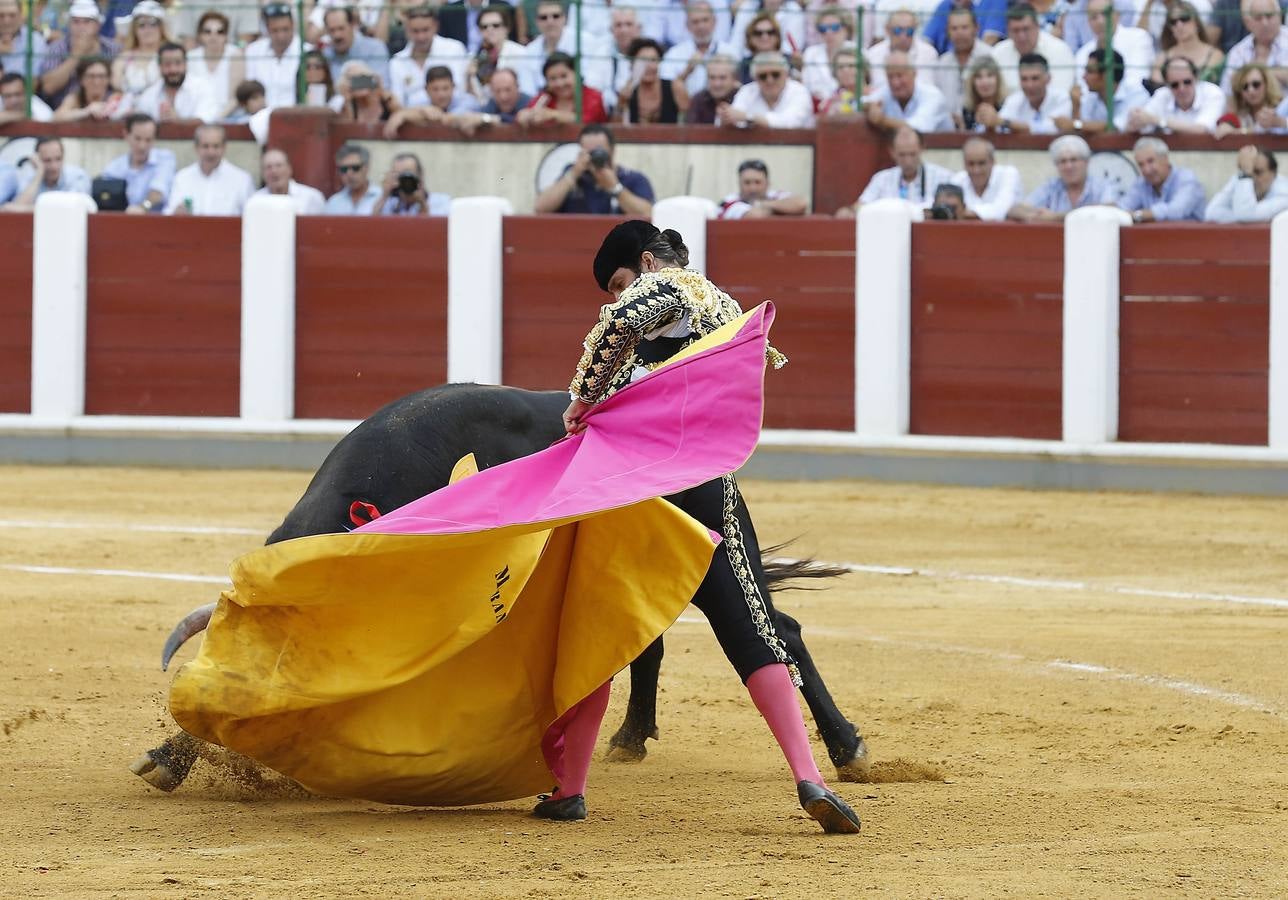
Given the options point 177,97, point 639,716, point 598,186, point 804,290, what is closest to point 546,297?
point 598,186

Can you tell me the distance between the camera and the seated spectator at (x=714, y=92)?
10.3m

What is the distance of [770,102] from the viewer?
1039cm

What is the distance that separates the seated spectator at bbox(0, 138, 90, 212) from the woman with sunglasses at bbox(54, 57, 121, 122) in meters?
0.43

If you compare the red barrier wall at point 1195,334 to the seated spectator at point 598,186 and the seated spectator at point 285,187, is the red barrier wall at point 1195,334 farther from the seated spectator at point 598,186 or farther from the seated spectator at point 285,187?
the seated spectator at point 285,187

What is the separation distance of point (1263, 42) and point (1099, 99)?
0.78m

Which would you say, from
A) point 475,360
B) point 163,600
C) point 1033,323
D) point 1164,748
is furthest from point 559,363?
point 1164,748

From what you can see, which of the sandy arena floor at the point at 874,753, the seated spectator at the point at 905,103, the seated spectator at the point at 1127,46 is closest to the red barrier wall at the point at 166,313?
the sandy arena floor at the point at 874,753

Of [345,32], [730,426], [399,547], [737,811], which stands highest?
[345,32]

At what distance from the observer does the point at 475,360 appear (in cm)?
977

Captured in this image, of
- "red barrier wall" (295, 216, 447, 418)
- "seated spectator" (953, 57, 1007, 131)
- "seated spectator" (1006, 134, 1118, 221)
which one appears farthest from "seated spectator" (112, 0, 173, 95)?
"seated spectator" (1006, 134, 1118, 221)

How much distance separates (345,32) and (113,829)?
7.85 metres

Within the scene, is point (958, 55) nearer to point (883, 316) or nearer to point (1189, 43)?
point (1189, 43)

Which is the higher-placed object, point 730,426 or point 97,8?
point 97,8

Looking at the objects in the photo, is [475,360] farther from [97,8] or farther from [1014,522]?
[97,8]
